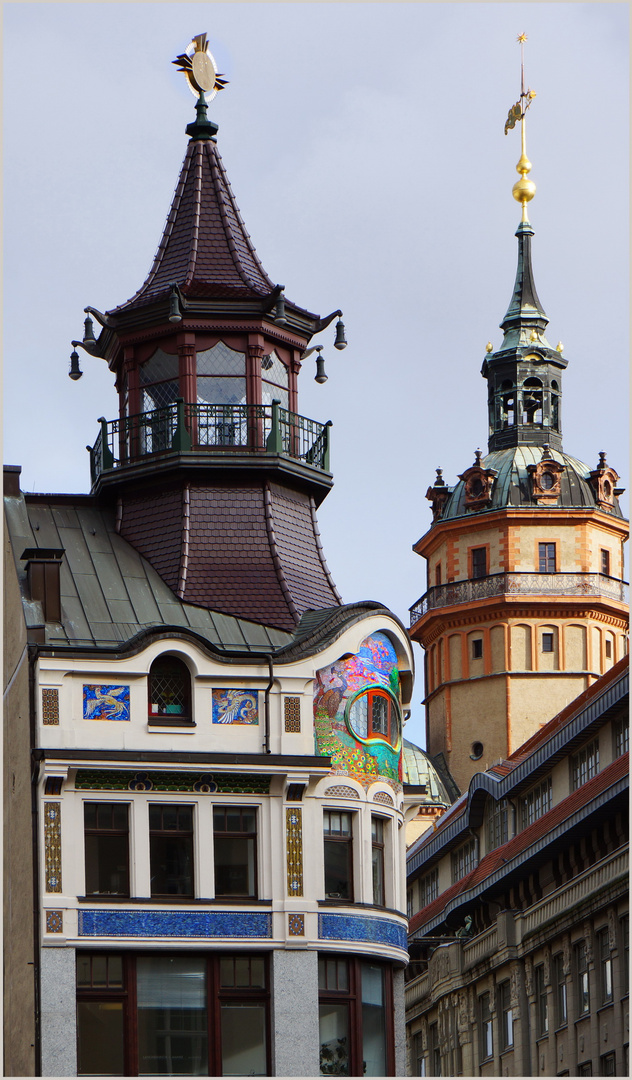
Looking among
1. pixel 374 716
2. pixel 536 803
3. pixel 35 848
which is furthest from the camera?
pixel 536 803

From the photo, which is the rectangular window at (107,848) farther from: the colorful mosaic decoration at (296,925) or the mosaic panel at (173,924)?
the colorful mosaic decoration at (296,925)

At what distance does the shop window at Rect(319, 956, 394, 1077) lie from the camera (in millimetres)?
60562

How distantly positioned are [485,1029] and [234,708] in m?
32.0

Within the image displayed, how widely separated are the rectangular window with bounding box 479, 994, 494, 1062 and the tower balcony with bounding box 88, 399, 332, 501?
2828 cm

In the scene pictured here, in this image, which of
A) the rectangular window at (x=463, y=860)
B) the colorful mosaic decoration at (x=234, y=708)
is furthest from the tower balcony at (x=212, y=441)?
the rectangular window at (x=463, y=860)

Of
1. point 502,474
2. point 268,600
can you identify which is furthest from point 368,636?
point 502,474

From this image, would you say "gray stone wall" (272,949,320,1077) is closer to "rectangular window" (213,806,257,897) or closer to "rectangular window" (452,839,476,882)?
"rectangular window" (213,806,257,897)

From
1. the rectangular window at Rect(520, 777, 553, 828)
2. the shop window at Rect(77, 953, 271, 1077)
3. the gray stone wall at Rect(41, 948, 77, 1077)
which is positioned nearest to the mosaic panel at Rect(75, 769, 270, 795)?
the shop window at Rect(77, 953, 271, 1077)

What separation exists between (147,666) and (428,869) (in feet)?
158

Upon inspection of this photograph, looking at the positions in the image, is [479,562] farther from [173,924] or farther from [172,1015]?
[172,1015]

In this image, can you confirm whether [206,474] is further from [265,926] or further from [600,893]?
[600,893]

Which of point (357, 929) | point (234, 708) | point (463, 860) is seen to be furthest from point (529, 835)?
point (234, 708)

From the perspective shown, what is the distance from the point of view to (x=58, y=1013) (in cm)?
5853

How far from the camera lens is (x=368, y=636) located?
64375 mm
